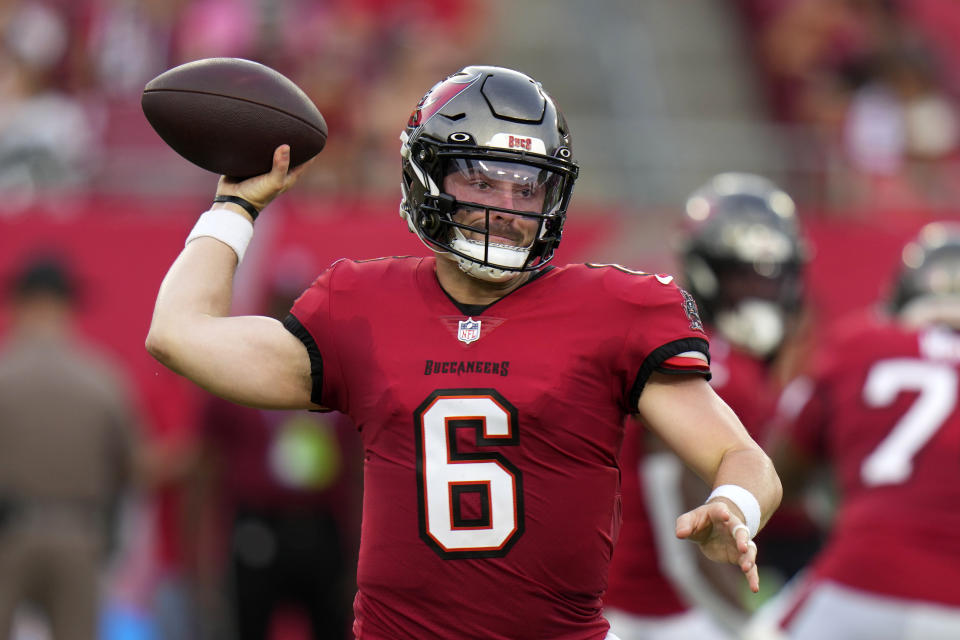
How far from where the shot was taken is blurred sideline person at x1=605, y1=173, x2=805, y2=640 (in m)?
4.38

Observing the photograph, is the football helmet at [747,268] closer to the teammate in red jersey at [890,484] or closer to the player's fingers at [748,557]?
the teammate in red jersey at [890,484]

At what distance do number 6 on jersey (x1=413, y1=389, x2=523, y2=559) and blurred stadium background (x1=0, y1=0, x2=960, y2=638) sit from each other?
14.6ft

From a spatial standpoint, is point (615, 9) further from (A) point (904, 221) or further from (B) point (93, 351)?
(B) point (93, 351)

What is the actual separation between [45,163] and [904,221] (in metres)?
5.19

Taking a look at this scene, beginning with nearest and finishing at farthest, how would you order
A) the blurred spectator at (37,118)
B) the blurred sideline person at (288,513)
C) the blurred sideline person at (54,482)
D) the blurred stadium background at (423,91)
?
the blurred sideline person at (54,482)
the blurred sideline person at (288,513)
the blurred stadium background at (423,91)
the blurred spectator at (37,118)

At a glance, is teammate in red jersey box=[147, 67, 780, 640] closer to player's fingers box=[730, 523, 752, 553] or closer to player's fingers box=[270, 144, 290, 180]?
player's fingers box=[730, 523, 752, 553]

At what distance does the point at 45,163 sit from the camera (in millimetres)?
8422

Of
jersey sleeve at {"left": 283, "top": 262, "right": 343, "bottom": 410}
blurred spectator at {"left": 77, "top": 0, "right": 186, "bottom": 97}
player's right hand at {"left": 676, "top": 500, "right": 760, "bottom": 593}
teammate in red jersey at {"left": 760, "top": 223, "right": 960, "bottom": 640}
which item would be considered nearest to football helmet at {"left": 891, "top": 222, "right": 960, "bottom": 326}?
teammate in red jersey at {"left": 760, "top": 223, "right": 960, "bottom": 640}

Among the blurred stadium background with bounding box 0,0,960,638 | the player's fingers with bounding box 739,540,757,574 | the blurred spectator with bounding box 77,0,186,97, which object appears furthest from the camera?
the blurred spectator with bounding box 77,0,186,97

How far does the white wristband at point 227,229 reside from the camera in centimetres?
311

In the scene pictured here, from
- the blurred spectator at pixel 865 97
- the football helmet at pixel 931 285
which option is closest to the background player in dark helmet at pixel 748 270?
the football helmet at pixel 931 285

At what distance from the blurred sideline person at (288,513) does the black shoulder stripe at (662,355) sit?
14.7 feet

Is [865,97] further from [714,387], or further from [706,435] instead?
[706,435]

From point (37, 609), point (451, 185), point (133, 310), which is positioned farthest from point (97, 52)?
point (451, 185)
